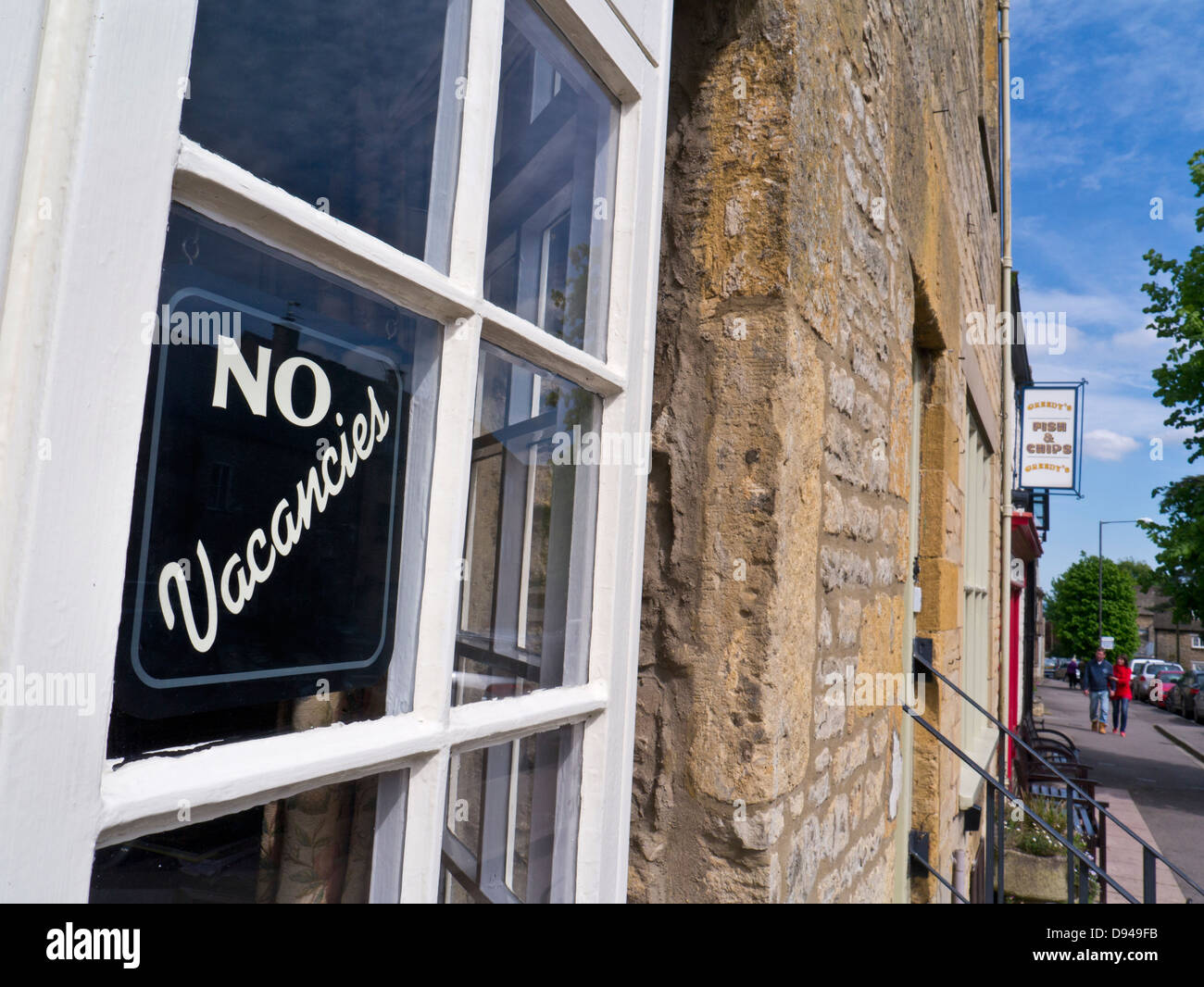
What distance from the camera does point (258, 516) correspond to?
0.82 metres

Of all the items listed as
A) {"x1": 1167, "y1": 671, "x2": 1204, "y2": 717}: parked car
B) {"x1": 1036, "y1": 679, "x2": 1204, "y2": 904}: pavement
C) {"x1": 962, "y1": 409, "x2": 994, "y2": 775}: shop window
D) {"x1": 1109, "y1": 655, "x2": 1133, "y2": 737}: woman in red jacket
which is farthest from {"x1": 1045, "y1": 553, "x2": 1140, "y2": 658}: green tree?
{"x1": 962, "y1": 409, "x2": 994, "y2": 775}: shop window

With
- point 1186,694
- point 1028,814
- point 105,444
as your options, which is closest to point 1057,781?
point 1028,814

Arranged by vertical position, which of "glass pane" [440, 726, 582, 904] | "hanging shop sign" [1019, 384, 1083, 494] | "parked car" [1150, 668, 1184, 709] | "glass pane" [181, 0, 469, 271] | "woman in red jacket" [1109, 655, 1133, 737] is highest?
"hanging shop sign" [1019, 384, 1083, 494]

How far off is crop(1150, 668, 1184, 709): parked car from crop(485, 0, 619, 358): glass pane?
95.8 ft

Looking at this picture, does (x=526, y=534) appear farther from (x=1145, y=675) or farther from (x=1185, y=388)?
(x=1145, y=675)

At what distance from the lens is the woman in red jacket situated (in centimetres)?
1560

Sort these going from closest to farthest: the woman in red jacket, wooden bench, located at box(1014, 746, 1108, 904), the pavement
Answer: wooden bench, located at box(1014, 746, 1108, 904) → the pavement → the woman in red jacket

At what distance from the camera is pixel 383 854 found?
3.15ft

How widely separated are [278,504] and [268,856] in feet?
1.21

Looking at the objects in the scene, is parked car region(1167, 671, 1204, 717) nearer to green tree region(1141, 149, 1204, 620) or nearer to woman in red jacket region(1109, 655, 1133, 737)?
woman in red jacket region(1109, 655, 1133, 737)

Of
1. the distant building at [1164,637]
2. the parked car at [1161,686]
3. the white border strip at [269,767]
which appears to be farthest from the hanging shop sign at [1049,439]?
the distant building at [1164,637]

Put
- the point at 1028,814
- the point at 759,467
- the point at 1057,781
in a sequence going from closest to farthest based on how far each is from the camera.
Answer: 1. the point at 759,467
2. the point at 1028,814
3. the point at 1057,781
